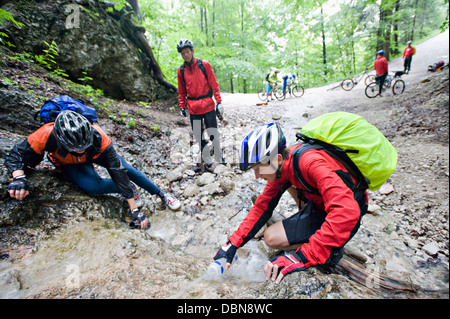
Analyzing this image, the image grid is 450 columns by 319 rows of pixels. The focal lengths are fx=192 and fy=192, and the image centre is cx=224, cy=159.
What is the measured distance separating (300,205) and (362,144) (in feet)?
4.31

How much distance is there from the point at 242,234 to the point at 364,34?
22.4 meters

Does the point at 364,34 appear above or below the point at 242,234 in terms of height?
above

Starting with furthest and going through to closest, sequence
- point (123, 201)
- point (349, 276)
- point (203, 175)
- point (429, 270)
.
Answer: point (203, 175) < point (123, 201) < point (429, 270) < point (349, 276)

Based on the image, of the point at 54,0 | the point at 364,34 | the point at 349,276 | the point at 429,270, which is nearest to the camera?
the point at 349,276

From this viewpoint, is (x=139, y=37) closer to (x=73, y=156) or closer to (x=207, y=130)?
(x=207, y=130)

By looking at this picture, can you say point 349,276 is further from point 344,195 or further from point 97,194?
point 97,194

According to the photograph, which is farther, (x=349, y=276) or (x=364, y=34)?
(x=364, y=34)

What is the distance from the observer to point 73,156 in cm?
282

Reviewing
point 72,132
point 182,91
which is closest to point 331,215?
point 72,132

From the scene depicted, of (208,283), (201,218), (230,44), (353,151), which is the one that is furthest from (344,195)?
(230,44)

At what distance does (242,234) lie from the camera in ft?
7.21


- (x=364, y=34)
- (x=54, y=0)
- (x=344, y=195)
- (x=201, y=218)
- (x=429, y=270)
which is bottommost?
(x=429, y=270)

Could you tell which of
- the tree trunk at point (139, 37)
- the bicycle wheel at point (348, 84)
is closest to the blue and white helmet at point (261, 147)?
the tree trunk at point (139, 37)

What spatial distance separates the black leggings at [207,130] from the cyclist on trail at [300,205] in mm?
2901
